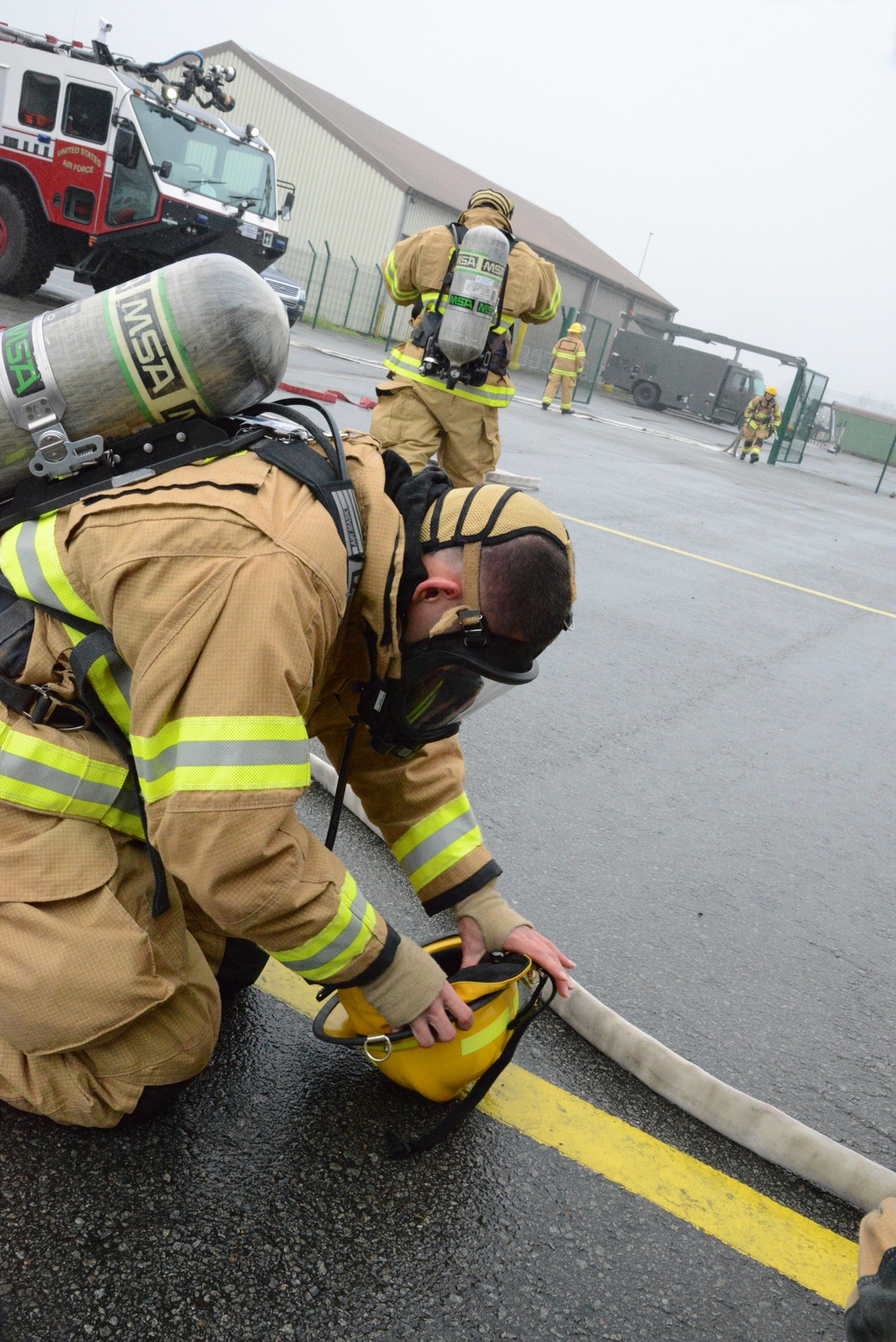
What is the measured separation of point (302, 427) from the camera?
206 centimetres

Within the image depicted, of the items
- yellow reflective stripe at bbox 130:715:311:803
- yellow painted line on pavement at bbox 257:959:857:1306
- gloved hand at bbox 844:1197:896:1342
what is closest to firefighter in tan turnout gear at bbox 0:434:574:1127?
yellow reflective stripe at bbox 130:715:311:803

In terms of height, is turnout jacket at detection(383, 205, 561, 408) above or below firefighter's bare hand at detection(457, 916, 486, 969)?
above

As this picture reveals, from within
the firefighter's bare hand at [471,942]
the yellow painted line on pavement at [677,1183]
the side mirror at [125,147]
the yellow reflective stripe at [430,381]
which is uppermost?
the side mirror at [125,147]

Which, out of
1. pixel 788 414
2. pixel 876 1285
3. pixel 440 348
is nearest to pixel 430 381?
pixel 440 348

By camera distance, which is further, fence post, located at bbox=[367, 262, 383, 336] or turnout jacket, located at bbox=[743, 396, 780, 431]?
fence post, located at bbox=[367, 262, 383, 336]

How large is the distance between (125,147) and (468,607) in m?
11.7

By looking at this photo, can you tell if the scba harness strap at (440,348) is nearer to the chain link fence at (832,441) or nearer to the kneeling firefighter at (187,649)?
the kneeling firefighter at (187,649)

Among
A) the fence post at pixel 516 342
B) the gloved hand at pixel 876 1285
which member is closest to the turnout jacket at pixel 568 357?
the fence post at pixel 516 342

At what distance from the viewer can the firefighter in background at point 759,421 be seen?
76.9 ft

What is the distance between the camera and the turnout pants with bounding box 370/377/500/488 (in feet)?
19.6

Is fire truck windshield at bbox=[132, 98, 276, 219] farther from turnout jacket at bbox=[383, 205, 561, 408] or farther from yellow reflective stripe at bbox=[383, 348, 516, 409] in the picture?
yellow reflective stripe at bbox=[383, 348, 516, 409]

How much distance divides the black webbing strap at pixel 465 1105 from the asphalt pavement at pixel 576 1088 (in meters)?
0.04

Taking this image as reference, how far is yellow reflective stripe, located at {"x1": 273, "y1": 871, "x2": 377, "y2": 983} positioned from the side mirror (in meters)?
11.8

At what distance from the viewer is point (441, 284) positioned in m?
5.96
